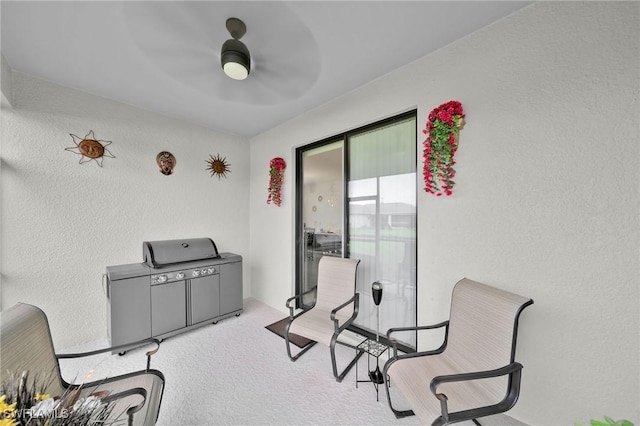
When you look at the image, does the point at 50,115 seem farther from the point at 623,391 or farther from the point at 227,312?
the point at 623,391

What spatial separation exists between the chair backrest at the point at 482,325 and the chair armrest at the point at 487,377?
71 mm

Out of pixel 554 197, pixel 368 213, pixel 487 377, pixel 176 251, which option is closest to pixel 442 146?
pixel 554 197

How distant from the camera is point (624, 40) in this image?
1250mm

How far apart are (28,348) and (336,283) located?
2.21m

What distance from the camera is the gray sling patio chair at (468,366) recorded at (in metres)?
1.22

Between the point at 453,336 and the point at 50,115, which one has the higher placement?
the point at 50,115

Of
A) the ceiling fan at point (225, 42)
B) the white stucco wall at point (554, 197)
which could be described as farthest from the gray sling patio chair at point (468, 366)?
the ceiling fan at point (225, 42)

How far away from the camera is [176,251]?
2818mm

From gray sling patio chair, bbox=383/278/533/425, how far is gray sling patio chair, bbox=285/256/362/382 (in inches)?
26.1

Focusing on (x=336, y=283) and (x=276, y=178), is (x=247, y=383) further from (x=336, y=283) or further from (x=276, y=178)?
(x=276, y=178)

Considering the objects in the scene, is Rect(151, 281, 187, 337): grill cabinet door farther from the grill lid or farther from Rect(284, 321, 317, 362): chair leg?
Rect(284, 321, 317, 362): chair leg

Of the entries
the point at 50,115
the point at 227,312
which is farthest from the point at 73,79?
the point at 227,312

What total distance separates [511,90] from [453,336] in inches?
72.5

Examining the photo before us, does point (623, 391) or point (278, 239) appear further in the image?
point (278, 239)
